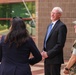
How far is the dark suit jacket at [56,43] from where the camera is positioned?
602cm

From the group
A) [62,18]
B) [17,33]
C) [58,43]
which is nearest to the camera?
[17,33]

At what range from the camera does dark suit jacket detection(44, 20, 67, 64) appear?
19.8ft

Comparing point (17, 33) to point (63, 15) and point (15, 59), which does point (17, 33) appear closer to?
point (15, 59)

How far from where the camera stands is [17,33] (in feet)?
14.8

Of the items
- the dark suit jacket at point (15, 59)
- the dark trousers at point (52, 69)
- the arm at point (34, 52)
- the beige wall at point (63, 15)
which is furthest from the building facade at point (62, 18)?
the dark suit jacket at point (15, 59)

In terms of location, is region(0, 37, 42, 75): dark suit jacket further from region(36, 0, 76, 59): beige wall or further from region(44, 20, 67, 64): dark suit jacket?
region(36, 0, 76, 59): beige wall

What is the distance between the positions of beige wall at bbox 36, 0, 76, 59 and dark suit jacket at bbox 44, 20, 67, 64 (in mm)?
10502

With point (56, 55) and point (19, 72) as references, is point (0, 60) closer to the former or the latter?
point (19, 72)

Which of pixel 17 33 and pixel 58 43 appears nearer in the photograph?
pixel 17 33

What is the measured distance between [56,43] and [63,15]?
1082 cm

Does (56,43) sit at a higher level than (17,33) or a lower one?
lower

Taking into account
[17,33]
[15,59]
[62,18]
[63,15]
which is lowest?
[62,18]

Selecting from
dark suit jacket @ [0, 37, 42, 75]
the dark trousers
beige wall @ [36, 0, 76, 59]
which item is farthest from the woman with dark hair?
beige wall @ [36, 0, 76, 59]

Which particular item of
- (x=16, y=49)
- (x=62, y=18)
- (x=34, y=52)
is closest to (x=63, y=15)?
(x=62, y=18)
